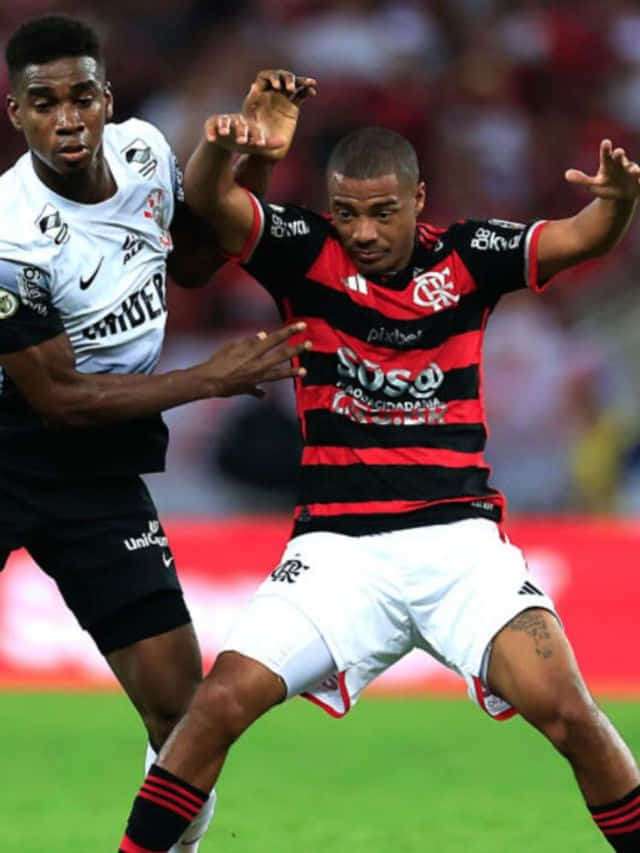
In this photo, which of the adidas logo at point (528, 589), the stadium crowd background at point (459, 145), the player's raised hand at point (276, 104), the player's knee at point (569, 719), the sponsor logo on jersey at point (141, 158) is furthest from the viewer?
the stadium crowd background at point (459, 145)

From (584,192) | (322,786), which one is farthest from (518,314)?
(322,786)

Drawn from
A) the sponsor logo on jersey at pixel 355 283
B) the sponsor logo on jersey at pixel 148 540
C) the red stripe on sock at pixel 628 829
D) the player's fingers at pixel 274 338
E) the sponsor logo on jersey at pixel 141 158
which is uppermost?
the sponsor logo on jersey at pixel 141 158

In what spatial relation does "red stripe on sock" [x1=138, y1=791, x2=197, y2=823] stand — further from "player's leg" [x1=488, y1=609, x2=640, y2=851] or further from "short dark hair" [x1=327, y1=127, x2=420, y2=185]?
"short dark hair" [x1=327, y1=127, x2=420, y2=185]

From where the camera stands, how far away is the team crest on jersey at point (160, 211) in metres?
5.75

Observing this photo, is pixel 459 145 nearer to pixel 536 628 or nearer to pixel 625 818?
pixel 536 628

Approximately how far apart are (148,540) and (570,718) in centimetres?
142

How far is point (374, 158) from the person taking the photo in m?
5.57

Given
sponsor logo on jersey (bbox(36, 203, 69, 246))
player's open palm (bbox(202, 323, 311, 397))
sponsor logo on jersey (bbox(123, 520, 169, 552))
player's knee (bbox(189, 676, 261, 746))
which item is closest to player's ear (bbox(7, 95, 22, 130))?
sponsor logo on jersey (bbox(36, 203, 69, 246))

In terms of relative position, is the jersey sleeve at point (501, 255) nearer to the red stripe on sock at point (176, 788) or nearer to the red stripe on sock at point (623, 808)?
the red stripe on sock at point (623, 808)

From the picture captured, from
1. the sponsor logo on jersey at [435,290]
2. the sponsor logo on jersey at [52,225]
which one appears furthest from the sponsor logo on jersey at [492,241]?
the sponsor logo on jersey at [52,225]

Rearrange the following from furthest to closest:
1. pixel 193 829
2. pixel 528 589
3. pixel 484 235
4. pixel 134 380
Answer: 1. pixel 193 829
2. pixel 484 235
3. pixel 134 380
4. pixel 528 589

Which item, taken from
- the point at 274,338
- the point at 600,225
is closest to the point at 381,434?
the point at 274,338

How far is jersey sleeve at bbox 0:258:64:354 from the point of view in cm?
544

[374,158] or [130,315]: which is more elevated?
[374,158]
